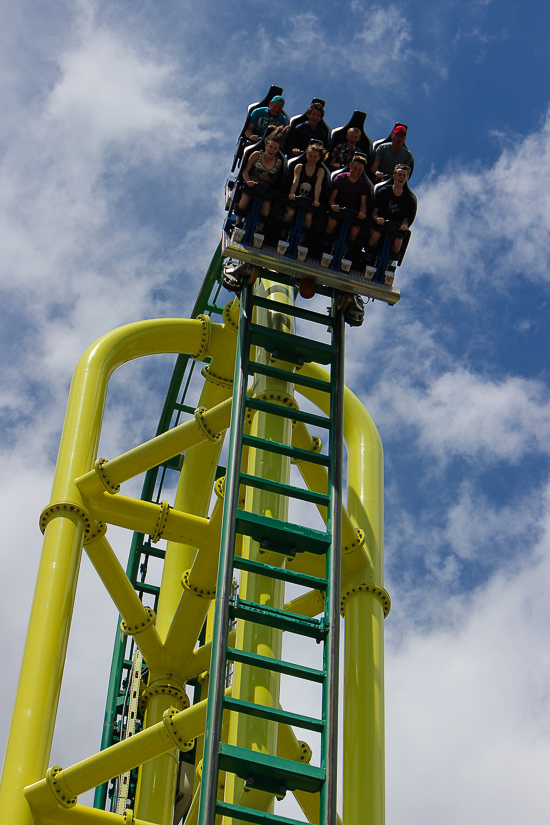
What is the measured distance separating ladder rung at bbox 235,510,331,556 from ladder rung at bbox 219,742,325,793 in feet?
6.44

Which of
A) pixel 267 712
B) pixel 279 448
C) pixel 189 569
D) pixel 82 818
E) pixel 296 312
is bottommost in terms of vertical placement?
pixel 82 818

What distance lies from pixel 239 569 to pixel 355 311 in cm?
348

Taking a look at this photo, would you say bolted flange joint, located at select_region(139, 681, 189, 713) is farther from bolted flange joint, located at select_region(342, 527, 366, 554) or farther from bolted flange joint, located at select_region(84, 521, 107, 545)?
bolted flange joint, located at select_region(342, 527, 366, 554)

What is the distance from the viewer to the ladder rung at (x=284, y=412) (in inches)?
427

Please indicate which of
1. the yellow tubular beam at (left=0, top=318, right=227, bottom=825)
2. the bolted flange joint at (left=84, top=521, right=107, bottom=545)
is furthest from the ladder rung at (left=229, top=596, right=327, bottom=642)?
the bolted flange joint at (left=84, top=521, right=107, bottom=545)

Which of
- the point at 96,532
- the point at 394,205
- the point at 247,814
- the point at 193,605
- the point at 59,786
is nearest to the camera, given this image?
the point at 247,814

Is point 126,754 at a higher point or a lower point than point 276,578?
lower

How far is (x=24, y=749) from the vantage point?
31.7 ft

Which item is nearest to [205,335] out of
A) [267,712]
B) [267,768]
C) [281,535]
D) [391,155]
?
[391,155]

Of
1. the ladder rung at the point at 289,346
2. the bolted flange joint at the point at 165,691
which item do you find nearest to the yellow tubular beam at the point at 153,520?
the bolted flange joint at the point at 165,691

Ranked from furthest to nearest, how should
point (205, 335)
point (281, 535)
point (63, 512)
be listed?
point (205, 335)
point (63, 512)
point (281, 535)

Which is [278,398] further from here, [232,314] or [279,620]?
[279,620]

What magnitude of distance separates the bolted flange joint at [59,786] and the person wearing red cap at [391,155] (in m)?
6.56

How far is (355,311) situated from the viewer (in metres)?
12.1
